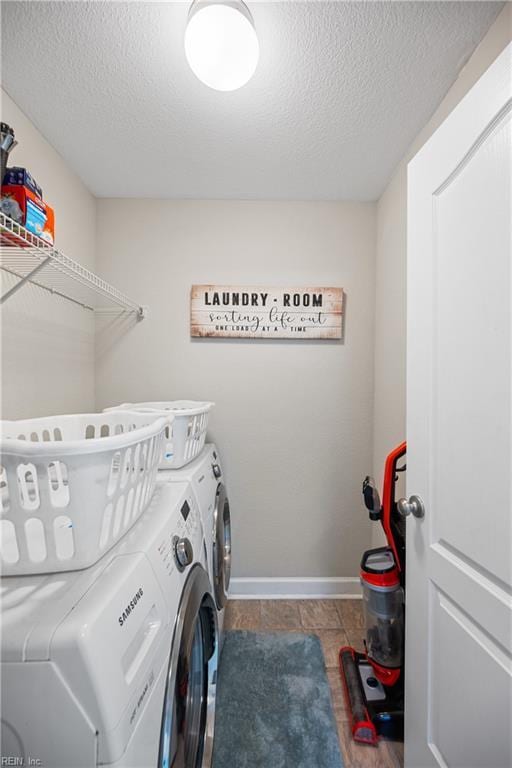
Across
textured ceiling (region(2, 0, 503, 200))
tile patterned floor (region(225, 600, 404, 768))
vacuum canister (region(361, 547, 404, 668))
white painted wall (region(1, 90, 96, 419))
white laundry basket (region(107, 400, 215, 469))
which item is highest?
textured ceiling (region(2, 0, 503, 200))

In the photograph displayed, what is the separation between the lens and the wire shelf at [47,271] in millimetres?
1060

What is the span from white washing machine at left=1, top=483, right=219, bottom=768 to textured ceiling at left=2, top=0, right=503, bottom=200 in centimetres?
157

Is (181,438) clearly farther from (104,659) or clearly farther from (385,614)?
(385,614)

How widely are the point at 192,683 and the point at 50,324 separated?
64.3 inches

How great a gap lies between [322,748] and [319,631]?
617 millimetres

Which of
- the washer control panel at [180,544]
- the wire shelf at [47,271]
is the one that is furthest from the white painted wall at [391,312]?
the wire shelf at [47,271]

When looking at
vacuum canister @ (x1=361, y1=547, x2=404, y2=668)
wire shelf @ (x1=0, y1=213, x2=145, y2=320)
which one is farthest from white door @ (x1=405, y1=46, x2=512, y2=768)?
wire shelf @ (x1=0, y1=213, x2=145, y2=320)

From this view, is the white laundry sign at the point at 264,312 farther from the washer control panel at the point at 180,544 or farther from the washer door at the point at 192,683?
the washer door at the point at 192,683

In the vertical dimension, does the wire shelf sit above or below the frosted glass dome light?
below

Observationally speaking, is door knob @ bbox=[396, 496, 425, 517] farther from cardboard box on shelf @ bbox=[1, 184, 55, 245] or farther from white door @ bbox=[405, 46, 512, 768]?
cardboard box on shelf @ bbox=[1, 184, 55, 245]

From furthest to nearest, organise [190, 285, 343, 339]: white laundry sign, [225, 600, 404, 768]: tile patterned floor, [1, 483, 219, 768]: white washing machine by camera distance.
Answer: [190, 285, 343, 339]: white laundry sign, [225, 600, 404, 768]: tile patterned floor, [1, 483, 219, 768]: white washing machine

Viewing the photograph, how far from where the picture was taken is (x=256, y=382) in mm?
2180

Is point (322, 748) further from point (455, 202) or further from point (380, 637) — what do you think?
point (455, 202)

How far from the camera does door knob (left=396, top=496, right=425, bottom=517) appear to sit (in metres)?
1.09
